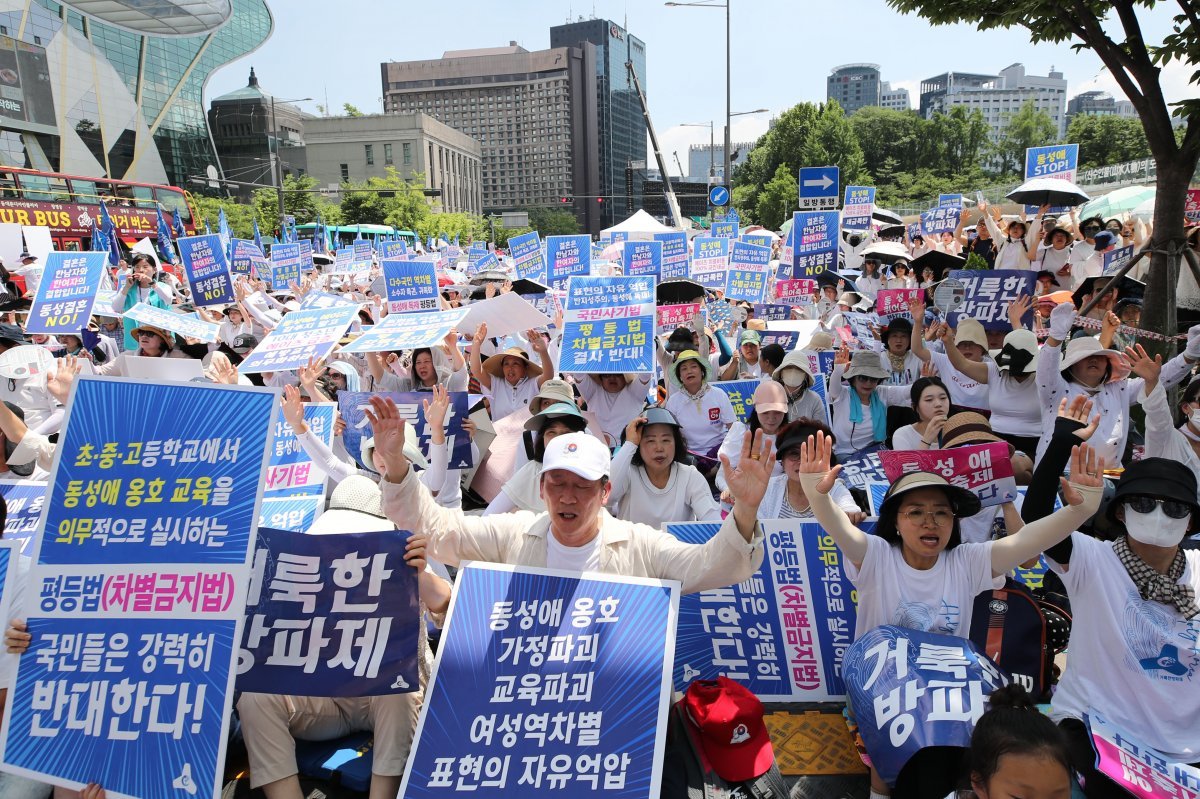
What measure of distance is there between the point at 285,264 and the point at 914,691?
1419 centimetres

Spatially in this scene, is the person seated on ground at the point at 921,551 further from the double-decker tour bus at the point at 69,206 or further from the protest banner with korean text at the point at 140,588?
the double-decker tour bus at the point at 69,206

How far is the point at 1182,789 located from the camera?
2652mm

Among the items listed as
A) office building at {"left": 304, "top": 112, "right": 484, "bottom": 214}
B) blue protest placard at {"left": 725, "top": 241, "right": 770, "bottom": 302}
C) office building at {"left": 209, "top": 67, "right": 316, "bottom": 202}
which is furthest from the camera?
office building at {"left": 304, "top": 112, "right": 484, "bottom": 214}

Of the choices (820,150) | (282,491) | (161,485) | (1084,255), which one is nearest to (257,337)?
(282,491)

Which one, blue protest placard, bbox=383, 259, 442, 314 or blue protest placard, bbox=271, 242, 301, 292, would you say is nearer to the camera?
blue protest placard, bbox=383, 259, 442, 314

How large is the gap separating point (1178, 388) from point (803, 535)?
4.15 meters

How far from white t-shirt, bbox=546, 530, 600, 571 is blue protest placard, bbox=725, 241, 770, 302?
28.6 ft

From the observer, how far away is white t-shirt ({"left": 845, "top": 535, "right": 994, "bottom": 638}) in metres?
3.14

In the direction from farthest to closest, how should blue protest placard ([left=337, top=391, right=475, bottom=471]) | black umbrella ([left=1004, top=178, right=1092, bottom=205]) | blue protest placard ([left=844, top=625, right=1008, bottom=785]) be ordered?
black umbrella ([left=1004, top=178, right=1092, bottom=205])
blue protest placard ([left=337, top=391, right=475, bottom=471])
blue protest placard ([left=844, top=625, right=1008, bottom=785])

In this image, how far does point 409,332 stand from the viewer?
6160 mm

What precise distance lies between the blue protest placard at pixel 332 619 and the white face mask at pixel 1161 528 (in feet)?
9.07

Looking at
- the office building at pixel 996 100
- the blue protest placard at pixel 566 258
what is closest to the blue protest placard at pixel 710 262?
the blue protest placard at pixel 566 258

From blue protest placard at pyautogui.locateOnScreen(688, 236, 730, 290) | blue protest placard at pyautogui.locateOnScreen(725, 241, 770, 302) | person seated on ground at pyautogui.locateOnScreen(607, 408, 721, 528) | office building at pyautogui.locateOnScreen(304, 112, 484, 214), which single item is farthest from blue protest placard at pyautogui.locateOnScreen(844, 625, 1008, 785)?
office building at pyautogui.locateOnScreen(304, 112, 484, 214)

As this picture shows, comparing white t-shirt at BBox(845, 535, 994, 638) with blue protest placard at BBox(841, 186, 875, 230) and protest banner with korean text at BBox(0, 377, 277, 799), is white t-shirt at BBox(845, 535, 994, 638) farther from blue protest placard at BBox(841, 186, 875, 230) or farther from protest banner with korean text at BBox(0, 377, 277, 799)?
blue protest placard at BBox(841, 186, 875, 230)
